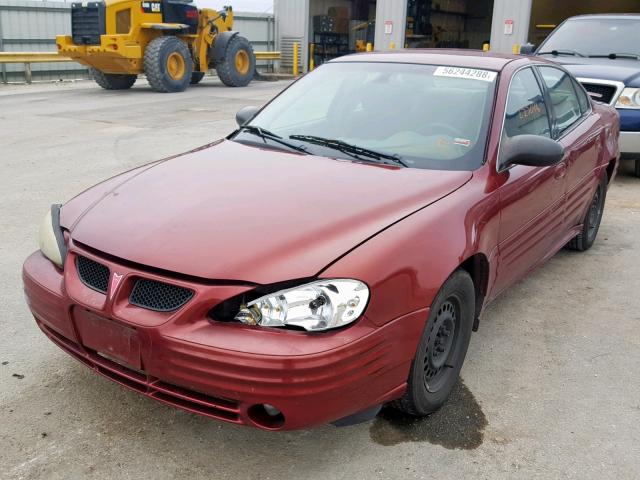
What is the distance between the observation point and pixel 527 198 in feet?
11.1

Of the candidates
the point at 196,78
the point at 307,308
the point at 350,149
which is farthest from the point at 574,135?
the point at 196,78

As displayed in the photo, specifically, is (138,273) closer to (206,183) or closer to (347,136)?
(206,183)

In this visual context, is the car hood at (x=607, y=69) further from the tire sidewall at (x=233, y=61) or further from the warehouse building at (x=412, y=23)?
the warehouse building at (x=412, y=23)

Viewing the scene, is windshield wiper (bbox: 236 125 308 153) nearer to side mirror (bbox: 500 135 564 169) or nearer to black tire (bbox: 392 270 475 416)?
side mirror (bbox: 500 135 564 169)

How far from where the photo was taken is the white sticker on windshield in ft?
11.5

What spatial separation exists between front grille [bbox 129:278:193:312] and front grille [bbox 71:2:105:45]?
13972 millimetres

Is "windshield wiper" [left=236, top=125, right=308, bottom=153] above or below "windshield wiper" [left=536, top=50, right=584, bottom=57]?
below

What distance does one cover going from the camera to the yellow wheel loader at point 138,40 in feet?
48.2

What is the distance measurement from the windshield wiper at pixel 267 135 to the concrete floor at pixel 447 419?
4.67 feet

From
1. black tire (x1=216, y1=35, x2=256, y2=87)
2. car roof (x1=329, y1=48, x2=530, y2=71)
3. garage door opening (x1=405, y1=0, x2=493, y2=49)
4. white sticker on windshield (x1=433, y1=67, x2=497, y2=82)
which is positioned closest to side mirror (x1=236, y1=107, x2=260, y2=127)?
car roof (x1=329, y1=48, x2=530, y2=71)

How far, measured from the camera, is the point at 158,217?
2580mm

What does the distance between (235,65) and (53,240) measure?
15.7m

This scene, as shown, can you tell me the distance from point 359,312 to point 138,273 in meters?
0.79

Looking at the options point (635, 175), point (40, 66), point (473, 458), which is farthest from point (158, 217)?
point (40, 66)
